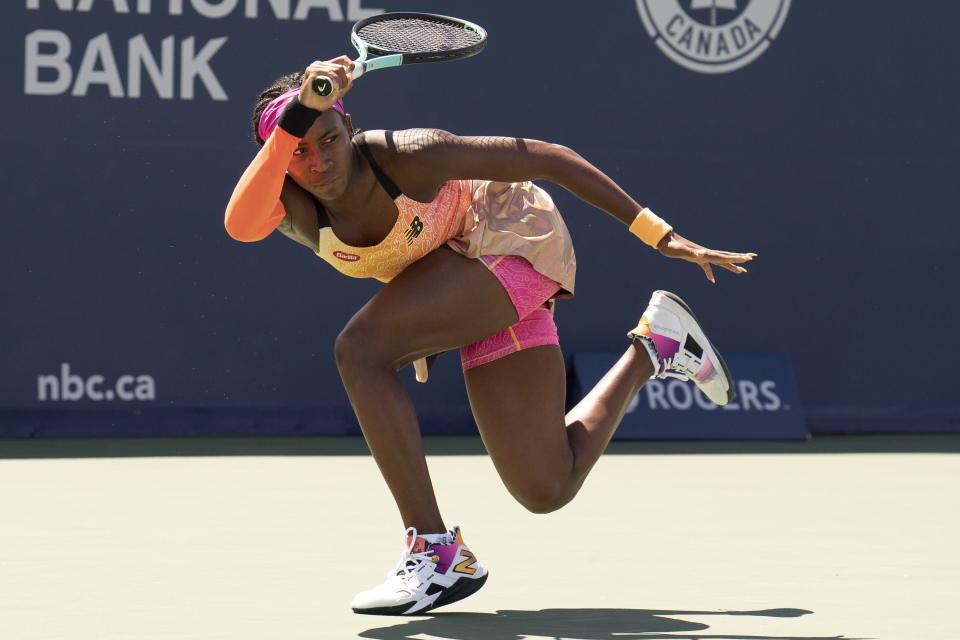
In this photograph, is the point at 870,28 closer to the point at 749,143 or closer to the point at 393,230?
the point at 749,143

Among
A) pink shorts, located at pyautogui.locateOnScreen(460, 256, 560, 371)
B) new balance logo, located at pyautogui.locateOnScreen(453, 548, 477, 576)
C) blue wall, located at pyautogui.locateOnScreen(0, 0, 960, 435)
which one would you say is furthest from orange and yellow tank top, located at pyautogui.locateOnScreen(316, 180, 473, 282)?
blue wall, located at pyautogui.locateOnScreen(0, 0, 960, 435)

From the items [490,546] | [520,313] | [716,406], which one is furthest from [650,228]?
[716,406]

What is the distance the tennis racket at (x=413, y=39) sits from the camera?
3.63 metres

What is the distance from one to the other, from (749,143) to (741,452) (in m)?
1.59

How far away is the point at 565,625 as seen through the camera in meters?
3.03

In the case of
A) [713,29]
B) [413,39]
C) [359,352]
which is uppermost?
[713,29]

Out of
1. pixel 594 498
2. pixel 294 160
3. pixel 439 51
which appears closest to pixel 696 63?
pixel 594 498

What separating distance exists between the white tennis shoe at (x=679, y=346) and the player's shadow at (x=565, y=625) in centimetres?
87

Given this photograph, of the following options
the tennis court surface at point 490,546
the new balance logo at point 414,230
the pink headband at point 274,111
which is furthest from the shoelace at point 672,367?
the pink headband at point 274,111

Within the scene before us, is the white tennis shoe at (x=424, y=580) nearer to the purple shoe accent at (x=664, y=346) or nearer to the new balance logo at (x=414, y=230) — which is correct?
the new balance logo at (x=414, y=230)

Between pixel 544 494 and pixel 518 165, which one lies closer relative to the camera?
pixel 518 165

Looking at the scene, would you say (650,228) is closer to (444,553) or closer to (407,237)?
(407,237)

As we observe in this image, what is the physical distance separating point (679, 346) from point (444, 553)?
1036mm

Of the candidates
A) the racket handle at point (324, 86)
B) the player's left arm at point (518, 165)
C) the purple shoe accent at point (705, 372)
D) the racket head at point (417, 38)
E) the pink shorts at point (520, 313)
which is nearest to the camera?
the racket handle at point (324, 86)
